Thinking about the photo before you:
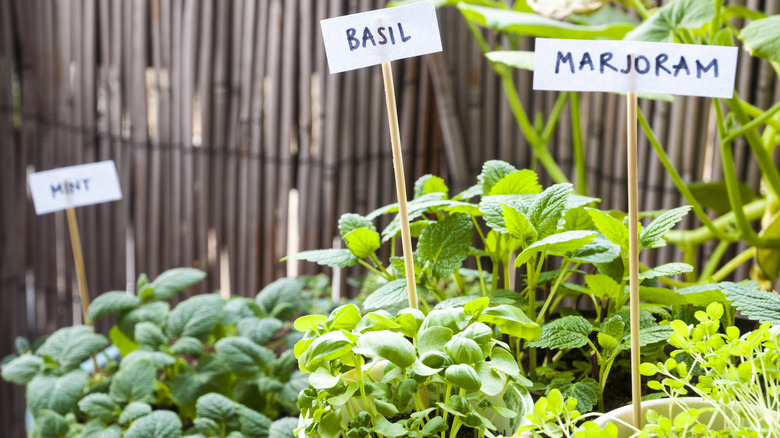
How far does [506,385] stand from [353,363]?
0.41 feet

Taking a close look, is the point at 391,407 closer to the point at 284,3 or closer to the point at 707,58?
the point at 707,58

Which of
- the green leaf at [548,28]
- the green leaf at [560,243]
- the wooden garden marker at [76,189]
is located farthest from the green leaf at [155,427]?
the green leaf at [548,28]

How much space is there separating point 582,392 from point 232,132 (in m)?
1.14

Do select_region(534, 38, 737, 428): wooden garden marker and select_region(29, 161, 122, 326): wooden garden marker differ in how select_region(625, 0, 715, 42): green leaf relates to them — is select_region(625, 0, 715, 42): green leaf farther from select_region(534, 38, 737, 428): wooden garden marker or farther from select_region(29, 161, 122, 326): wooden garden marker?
select_region(29, 161, 122, 326): wooden garden marker

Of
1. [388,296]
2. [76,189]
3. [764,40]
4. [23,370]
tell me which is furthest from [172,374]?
[764,40]

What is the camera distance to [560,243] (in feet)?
1.81

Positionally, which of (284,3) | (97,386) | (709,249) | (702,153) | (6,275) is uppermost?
(284,3)

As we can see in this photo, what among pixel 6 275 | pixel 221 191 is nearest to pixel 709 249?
pixel 221 191

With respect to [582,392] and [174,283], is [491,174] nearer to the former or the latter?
[582,392]

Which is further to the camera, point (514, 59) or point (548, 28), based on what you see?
point (548, 28)

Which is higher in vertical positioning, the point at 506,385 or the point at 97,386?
the point at 506,385

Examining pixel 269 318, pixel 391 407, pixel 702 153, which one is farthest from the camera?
pixel 702 153

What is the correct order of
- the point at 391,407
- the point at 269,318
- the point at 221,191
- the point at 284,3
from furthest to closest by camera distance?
the point at 221,191 → the point at 284,3 → the point at 269,318 → the point at 391,407

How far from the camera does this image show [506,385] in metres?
0.52
